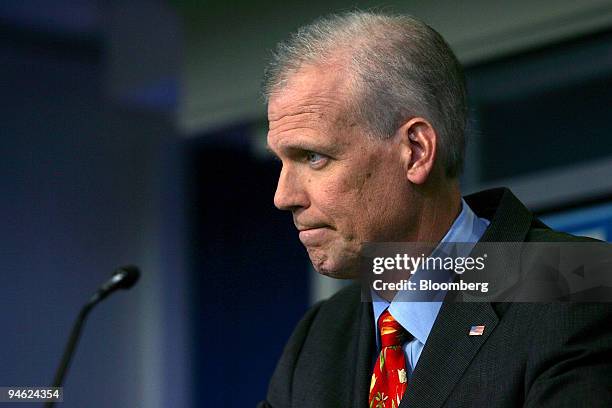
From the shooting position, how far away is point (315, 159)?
207 centimetres

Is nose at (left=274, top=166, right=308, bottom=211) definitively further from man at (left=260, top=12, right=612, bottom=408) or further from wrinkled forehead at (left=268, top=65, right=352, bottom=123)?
wrinkled forehead at (left=268, top=65, right=352, bottom=123)

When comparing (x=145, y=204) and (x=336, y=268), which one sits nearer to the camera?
(x=336, y=268)

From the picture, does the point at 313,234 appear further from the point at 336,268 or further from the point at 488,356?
the point at 488,356

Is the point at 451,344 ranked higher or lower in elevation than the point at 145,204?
lower

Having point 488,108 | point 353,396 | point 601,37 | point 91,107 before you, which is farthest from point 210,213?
point 353,396

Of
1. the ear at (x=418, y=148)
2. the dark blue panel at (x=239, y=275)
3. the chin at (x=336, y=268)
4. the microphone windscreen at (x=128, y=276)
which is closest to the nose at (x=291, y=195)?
the chin at (x=336, y=268)

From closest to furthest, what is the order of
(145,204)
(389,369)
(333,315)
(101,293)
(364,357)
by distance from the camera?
1. (389,369)
2. (364,357)
3. (333,315)
4. (101,293)
5. (145,204)

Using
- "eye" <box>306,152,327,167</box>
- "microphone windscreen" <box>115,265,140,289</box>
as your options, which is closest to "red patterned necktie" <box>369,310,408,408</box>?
"eye" <box>306,152,327,167</box>

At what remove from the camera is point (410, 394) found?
6.49 ft

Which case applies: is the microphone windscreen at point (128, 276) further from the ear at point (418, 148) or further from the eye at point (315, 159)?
the ear at point (418, 148)

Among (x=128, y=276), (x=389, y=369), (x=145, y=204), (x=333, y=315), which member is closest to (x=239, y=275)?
(x=145, y=204)

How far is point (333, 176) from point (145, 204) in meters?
4.07

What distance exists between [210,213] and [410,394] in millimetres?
3908

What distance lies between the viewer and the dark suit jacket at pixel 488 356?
184 cm
